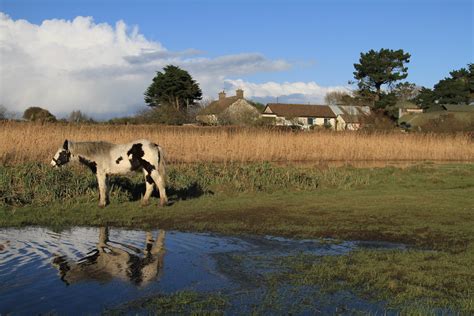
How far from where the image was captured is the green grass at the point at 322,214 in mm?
7211

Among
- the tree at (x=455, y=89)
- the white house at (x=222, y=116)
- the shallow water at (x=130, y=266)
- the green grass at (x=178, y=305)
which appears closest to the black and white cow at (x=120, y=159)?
the shallow water at (x=130, y=266)

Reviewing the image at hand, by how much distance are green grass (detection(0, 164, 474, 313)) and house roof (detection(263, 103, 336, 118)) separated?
69351 mm

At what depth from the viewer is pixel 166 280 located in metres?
7.38

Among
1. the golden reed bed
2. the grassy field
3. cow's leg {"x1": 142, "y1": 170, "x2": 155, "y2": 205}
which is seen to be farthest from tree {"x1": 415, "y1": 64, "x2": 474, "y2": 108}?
cow's leg {"x1": 142, "y1": 170, "x2": 155, "y2": 205}

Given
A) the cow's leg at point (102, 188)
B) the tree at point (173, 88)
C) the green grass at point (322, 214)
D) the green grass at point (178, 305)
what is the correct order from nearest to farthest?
the green grass at point (178, 305) → the green grass at point (322, 214) → the cow's leg at point (102, 188) → the tree at point (173, 88)

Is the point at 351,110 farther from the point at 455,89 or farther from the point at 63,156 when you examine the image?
the point at 63,156

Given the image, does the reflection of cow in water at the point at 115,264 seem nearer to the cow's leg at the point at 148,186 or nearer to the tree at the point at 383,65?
the cow's leg at the point at 148,186

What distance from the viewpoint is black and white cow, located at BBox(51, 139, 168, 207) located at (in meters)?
13.9

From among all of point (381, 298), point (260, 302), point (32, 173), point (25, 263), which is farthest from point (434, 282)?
point (32, 173)

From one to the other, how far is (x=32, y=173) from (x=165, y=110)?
119 feet

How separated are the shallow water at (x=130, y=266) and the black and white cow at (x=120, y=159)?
2821 millimetres

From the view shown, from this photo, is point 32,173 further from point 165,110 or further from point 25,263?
point 165,110

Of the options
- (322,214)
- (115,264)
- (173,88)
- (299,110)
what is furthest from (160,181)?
(299,110)

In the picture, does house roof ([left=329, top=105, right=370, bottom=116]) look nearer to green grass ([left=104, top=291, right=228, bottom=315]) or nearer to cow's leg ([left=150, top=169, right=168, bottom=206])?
cow's leg ([left=150, top=169, right=168, bottom=206])
